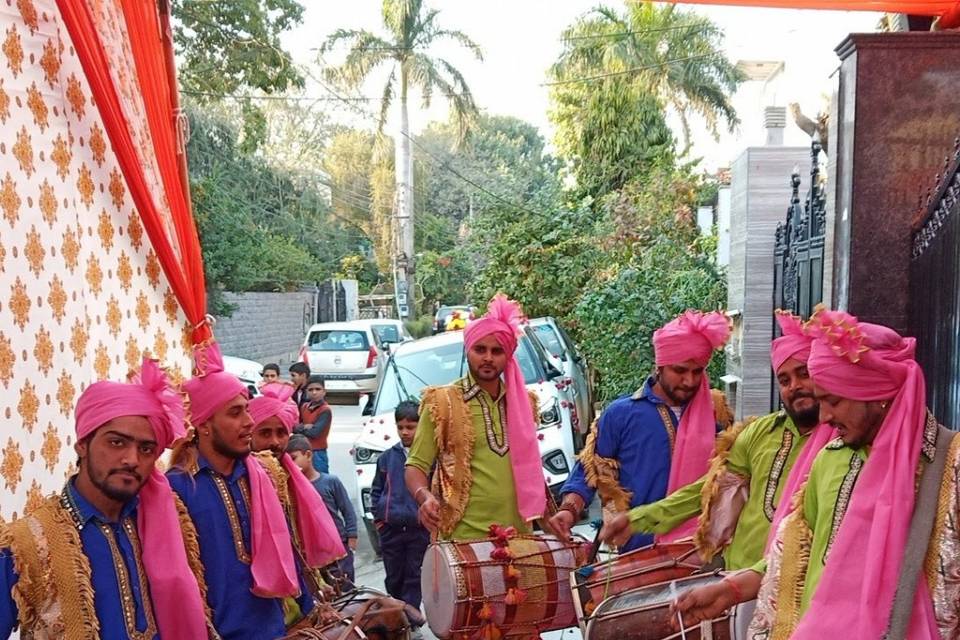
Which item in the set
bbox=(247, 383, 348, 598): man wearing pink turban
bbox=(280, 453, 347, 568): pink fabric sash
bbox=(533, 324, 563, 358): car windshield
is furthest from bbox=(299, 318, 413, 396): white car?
bbox=(280, 453, 347, 568): pink fabric sash

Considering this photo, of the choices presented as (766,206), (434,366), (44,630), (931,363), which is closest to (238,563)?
(44,630)

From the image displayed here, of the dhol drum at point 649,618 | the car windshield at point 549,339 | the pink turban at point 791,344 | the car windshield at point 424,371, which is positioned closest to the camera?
the dhol drum at point 649,618

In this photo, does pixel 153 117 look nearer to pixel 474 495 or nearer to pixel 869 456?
pixel 474 495

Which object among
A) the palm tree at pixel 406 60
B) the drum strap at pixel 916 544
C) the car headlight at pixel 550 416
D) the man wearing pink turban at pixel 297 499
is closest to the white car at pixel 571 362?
the car headlight at pixel 550 416

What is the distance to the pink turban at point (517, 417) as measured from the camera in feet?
16.3

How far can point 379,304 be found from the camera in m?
45.3

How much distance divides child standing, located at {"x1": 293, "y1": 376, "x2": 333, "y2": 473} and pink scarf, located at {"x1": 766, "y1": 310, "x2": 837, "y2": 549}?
5.63 meters

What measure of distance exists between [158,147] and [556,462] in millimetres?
4919

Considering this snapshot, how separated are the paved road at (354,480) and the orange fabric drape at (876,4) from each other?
4.09 m

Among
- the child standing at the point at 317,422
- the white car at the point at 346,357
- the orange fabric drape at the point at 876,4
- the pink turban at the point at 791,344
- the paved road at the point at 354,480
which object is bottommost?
the paved road at the point at 354,480

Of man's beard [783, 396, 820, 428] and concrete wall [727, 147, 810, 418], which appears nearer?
man's beard [783, 396, 820, 428]

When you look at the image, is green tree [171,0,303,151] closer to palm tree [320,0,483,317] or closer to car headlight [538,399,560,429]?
car headlight [538,399,560,429]

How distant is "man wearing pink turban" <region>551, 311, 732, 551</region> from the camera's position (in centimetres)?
485

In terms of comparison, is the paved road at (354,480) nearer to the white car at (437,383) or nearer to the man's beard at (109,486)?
the white car at (437,383)
